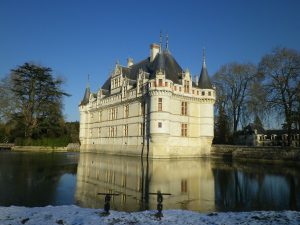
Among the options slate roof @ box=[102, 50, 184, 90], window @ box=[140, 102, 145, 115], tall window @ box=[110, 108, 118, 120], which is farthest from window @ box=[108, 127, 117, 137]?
window @ box=[140, 102, 145, 115]

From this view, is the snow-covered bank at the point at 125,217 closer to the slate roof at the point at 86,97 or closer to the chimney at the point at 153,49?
the chimney at the point at 153,49

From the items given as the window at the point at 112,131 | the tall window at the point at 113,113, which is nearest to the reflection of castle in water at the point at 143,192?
the window at the point at 112,131

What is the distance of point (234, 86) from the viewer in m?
35.2

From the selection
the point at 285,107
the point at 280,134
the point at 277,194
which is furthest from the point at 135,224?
the point at 280,134

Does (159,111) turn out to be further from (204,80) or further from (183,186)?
(183,186)

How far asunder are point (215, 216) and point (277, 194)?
459 cm

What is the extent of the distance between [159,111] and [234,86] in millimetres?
13032

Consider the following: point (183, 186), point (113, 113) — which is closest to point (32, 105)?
point (113, 113)

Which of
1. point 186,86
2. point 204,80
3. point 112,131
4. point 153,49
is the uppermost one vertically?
point 153,49

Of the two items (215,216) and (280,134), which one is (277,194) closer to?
(215,216)

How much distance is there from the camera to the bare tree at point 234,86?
34.0 metres

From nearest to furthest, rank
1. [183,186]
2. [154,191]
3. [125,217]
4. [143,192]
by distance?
[125,217], [143,192], [154,191], [183,186]

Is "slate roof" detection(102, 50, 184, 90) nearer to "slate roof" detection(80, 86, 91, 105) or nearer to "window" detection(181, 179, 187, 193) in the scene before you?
"slate roof" detection(80, 86, 91, 105)

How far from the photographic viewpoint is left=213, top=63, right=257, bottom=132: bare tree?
3400cm
